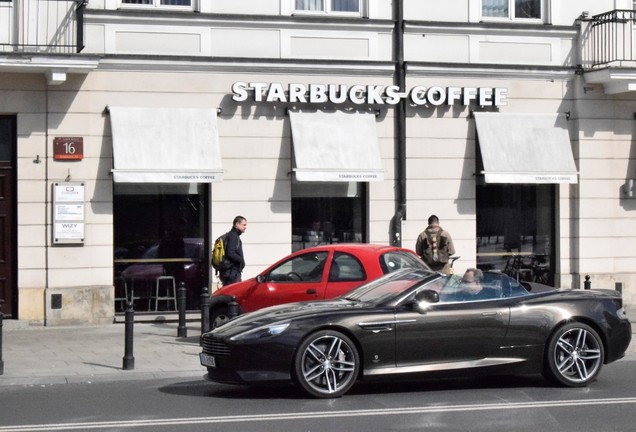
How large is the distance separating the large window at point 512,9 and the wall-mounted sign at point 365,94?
1.49 metres

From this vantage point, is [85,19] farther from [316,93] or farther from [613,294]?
[613,294]

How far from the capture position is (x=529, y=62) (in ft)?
68.5

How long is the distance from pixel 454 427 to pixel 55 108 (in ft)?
36.7

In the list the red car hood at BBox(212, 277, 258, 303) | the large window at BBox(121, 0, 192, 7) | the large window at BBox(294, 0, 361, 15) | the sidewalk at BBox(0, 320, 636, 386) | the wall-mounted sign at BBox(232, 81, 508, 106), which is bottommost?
the sidewalk at BBox(0, 320, 636, 386)

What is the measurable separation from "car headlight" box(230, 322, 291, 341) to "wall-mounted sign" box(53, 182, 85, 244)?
8.15 meters

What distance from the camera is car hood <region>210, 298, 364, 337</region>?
36.9 ft

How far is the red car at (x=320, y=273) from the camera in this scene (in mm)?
14984

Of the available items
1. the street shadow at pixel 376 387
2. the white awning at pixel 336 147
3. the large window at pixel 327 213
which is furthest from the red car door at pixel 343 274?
the large window at pixel 327 213

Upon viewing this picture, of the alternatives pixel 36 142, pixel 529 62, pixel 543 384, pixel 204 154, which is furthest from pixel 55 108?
pixel 543 384

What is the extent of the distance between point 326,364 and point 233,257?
19.7 feet

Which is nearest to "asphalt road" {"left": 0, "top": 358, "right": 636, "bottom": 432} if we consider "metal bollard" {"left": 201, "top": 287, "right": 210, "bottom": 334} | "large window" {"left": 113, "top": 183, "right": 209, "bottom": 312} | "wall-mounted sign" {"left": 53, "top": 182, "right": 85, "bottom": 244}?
"metal bollard" {"left": 201, "top": 287, "right": 210, "bottom": 334}

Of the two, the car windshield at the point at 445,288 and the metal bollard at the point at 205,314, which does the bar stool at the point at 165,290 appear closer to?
the metal bollard at the point at 205,314

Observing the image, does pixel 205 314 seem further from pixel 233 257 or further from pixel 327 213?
pixel 327 213

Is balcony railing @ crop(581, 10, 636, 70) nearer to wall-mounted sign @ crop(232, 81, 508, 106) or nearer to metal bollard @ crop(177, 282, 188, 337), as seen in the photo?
wall-mounted sign @ crop(232, 81, 508, 106)
